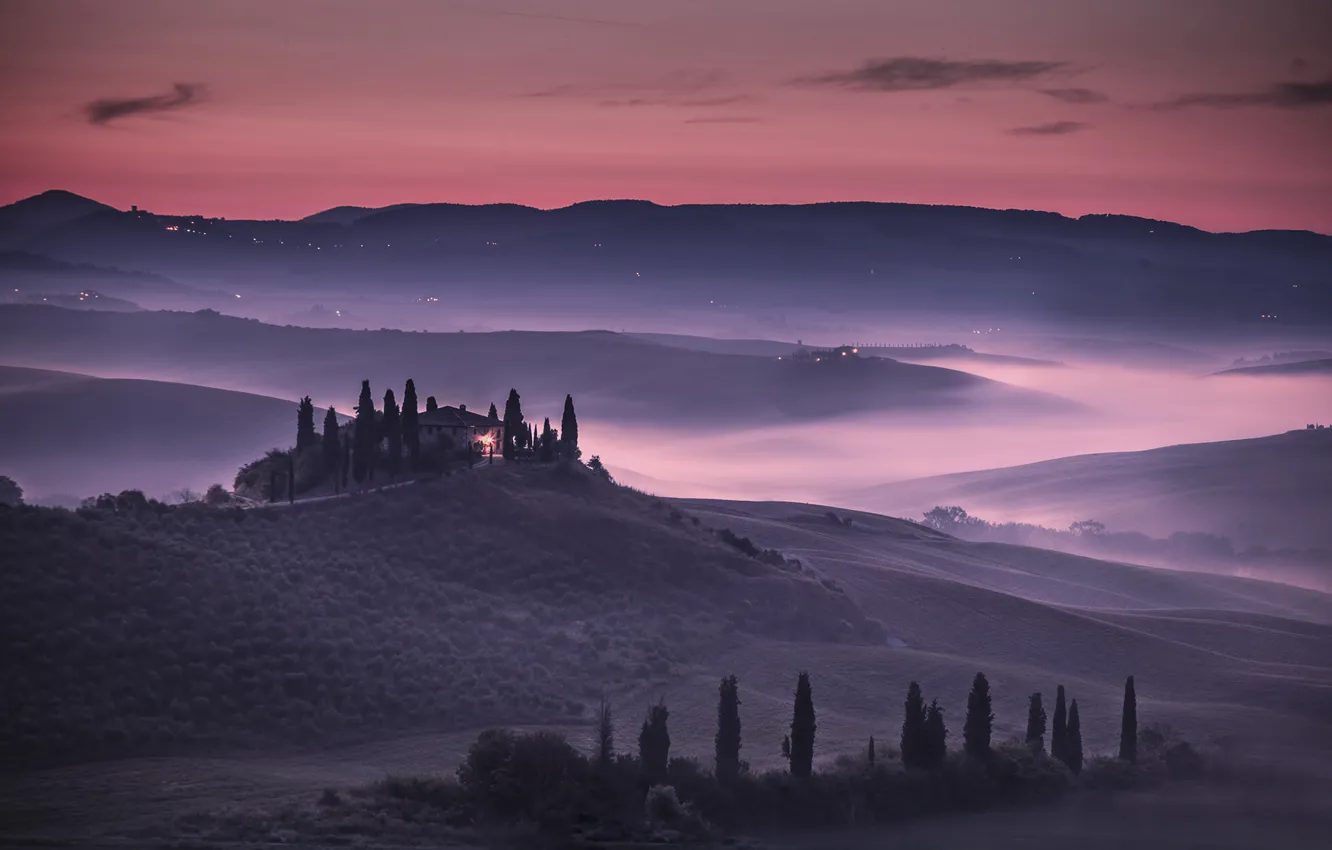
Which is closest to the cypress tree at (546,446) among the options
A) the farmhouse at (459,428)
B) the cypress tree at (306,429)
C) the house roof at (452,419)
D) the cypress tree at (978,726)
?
the farmhouse at (459,428)

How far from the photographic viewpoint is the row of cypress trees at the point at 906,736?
215ft

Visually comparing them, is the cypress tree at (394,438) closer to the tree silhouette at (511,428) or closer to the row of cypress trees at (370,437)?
the row of cypress trees at (370,437)

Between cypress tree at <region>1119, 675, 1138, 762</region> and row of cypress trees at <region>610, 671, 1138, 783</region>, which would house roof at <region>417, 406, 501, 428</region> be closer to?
row of cypress trees at <region>610, 671, 1138, 783</region>

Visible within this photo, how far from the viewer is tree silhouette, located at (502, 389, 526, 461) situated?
372ft

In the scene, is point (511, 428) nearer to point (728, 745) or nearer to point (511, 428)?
point (511, 428)

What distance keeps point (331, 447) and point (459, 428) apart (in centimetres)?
1015

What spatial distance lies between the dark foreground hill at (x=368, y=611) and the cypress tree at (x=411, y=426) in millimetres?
2412

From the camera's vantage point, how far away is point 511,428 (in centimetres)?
11375

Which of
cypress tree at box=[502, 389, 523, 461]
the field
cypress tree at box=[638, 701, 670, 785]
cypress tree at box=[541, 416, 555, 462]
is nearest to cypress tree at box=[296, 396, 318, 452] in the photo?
the field

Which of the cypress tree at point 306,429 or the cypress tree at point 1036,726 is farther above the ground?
the cypress tree at point 306,429

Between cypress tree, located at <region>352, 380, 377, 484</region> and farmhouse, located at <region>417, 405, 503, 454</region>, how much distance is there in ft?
20.7

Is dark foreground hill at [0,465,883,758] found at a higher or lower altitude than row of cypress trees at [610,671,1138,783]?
A: higher

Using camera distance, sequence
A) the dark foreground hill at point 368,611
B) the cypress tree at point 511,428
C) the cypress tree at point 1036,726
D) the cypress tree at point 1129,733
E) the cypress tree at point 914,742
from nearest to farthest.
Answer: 1. the cypress tree at point 914,742
2. the dark foreground hill at point 368,611
3. the cypress tree at point 1036,726
4. the cypress tree at point 1129,733
5. the cypress tree at point 511,428

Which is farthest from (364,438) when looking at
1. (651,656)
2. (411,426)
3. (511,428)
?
(651,656)
